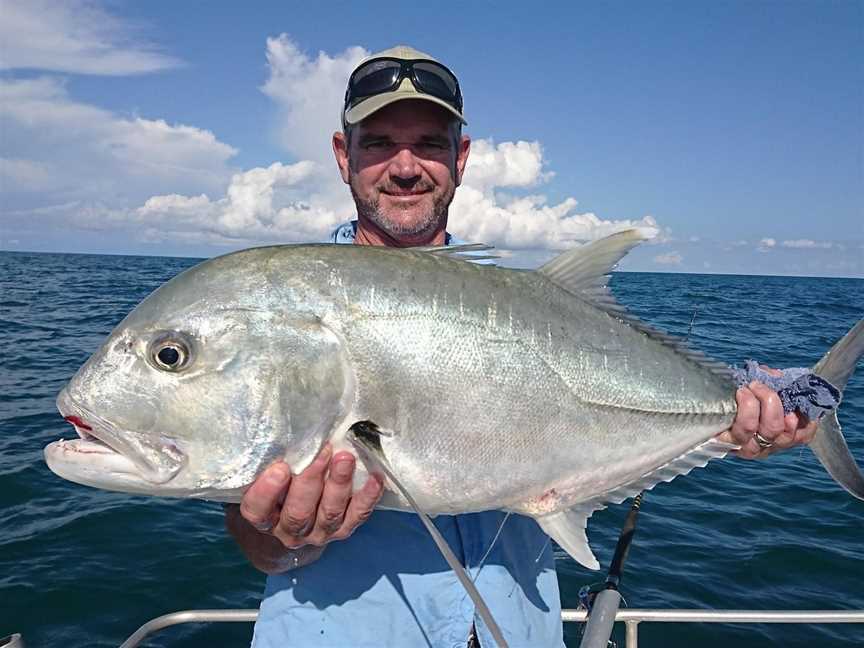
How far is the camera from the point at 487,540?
2.48 metres

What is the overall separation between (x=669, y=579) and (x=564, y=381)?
5.53 meters

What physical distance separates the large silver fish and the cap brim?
0.96 meters

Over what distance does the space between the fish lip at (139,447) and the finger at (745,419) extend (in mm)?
2285

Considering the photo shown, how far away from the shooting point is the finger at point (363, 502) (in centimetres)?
207

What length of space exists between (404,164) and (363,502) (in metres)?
1.63

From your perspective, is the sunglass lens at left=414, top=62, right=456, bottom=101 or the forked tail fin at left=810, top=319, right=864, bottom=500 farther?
the sunglass lens at left=414, top=62, right=456, bottom=101

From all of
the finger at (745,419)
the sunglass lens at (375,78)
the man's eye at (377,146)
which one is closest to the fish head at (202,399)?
the man's eye at (377,146)

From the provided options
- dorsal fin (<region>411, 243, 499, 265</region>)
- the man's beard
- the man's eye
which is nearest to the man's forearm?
dorsal fin (<region>411, 243, 499, 265</region>)

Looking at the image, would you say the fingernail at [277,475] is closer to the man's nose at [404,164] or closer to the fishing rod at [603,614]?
the man's nose at [404,164]

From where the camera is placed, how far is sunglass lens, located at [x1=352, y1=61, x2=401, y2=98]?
293 cm

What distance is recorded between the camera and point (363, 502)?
2086 mm

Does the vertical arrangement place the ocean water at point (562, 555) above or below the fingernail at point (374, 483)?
below

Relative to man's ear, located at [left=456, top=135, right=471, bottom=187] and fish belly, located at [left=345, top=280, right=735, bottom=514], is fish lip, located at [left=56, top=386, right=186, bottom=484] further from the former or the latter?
man's ear, located at [left=456, top=135, right=471, bottom=187]

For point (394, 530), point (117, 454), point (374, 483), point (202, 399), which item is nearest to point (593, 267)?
point (374, 483)
